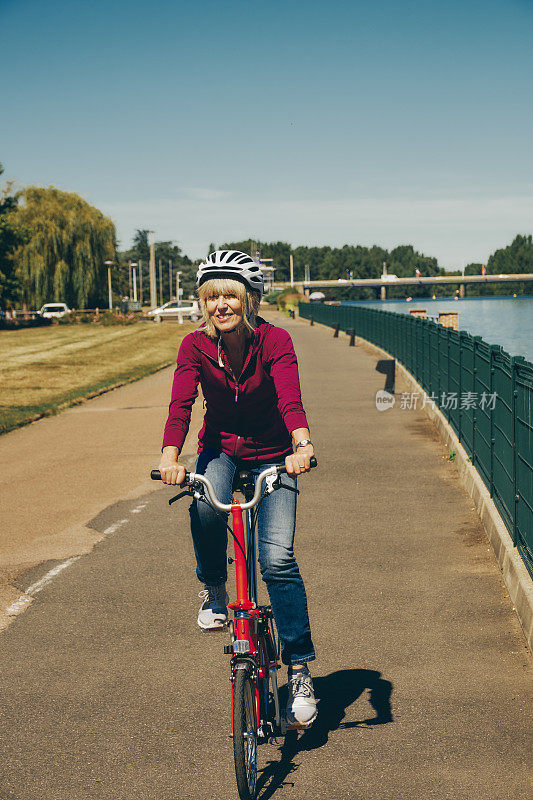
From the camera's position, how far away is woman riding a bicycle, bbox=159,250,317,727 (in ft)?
13.6

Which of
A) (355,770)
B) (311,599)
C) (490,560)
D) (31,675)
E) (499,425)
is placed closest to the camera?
(355,770)

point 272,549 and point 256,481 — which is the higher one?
point 256,481

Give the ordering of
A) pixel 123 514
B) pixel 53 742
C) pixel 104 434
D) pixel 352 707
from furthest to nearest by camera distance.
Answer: pixel 104 434 → pixel 123 514 → pixel 352 707 → pixel 53 742

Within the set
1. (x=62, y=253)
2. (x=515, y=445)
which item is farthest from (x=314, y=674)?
(x=62, y=253)

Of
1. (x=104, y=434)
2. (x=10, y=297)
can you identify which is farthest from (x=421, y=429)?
(x=10, y=297)

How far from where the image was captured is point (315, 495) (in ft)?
33.0

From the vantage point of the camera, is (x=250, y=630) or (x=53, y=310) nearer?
(x=250, y=630)

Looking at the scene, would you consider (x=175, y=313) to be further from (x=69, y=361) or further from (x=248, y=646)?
(x=248, y=646)

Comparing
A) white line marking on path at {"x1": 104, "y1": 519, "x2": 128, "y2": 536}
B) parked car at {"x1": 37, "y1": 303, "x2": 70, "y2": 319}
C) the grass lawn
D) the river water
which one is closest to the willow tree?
parked car at {"x1": 37, "y1": 303, "x2": 70, "y2": 319}

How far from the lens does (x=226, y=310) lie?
13.7 feet

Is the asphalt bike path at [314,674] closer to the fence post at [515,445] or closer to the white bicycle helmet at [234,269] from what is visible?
the fence post at [515,445]

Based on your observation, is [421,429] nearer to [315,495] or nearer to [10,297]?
[315,495]

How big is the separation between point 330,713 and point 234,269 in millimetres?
2173

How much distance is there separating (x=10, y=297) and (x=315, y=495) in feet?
184
